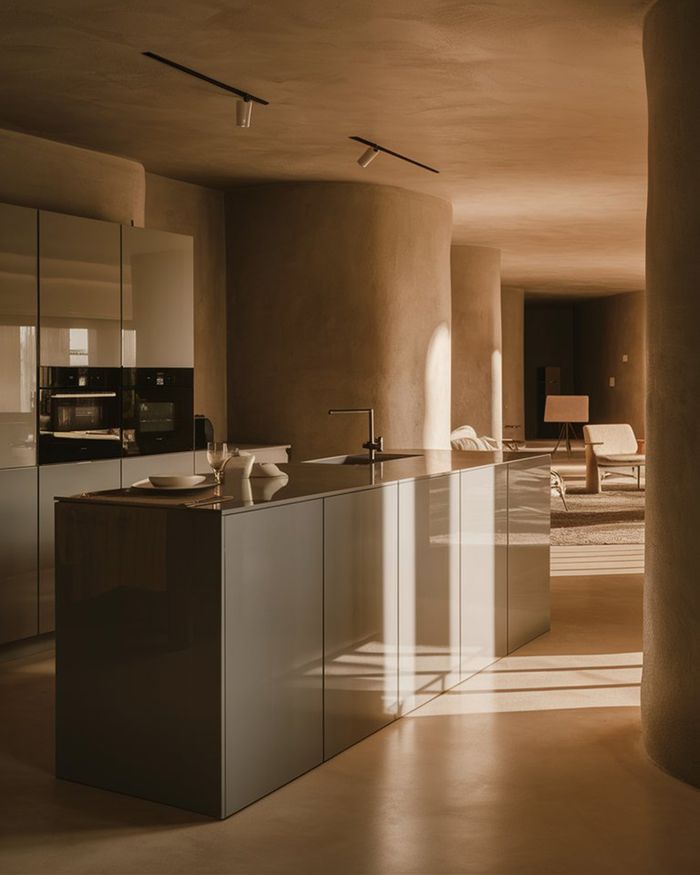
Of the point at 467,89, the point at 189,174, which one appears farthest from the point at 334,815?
the point at 189,174

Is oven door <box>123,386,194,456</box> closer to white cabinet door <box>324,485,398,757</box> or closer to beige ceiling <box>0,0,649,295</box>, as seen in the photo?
beige ceiling <box>0,0,649,295</box>

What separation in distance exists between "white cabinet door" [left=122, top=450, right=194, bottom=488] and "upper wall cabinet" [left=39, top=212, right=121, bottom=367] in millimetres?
559

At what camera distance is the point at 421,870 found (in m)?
2.77

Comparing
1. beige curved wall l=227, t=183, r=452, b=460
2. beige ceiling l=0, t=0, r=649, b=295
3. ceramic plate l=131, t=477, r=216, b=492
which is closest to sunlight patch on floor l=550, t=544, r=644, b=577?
beige curved wall l=227, t=183, r=452, b=460

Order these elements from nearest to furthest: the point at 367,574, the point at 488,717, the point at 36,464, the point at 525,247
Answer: the point at 367,574 → the point at 488,717 → the point at 36,464 → the point at 525,247

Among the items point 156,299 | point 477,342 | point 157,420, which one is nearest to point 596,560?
point 157,420

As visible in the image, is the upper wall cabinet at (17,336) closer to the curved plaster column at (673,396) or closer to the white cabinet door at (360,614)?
the white cabinet door at (360,614)

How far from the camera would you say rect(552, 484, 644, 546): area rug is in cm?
858

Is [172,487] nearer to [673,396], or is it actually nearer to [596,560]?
[673,396]

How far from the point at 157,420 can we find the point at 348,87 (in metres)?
2.16

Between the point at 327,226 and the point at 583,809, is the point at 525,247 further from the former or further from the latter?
the point at 583,809

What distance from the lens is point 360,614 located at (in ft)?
12.4

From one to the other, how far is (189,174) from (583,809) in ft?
17.9

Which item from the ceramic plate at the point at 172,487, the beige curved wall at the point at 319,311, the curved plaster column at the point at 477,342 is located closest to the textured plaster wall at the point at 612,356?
the curved plaster column at the point at 477,342
